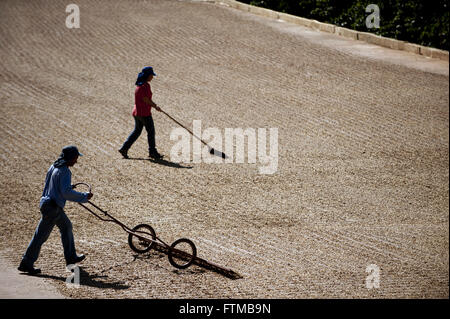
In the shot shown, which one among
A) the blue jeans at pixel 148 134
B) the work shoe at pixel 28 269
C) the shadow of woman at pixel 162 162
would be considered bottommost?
the work shoe at pixel 28 269

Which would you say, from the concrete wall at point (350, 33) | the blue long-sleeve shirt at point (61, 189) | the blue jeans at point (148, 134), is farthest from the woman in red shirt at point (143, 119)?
the concrete wall at point (350, 33)

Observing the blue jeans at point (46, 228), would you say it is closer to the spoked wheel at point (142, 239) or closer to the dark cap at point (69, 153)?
the dark cap at point (69, 153)

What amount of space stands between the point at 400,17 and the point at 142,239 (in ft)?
46.3

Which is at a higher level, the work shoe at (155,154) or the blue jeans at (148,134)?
the blue jeans at (148,134)

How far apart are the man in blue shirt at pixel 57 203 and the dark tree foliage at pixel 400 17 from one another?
45.5 feet

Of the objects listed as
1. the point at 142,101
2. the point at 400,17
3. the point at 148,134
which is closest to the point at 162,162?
the point at 148,134

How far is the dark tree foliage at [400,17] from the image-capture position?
1866 centimetres

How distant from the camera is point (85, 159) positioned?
38.7ft

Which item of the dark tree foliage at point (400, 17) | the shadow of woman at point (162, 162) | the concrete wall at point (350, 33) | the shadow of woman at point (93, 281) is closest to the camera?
the shadow of woman at point (93, 281)

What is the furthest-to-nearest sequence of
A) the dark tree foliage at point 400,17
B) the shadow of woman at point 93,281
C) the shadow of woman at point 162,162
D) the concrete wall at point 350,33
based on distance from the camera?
1. the dark tree foliage at point 400,17
2. the concrete wall at point 350,33
3. the shadow of woman at point 162,162
4. the shadow of woman at point 93,281

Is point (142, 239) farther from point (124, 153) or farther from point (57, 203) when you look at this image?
point (124, 153)

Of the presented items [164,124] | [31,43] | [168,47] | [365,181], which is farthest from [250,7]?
[365,181]

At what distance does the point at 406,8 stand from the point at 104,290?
15359mm
